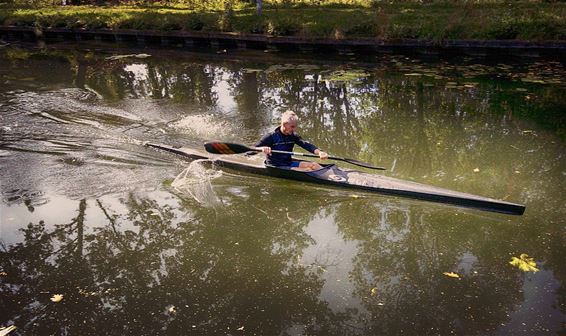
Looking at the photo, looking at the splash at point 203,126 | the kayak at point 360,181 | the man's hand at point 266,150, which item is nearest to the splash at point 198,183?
the kayak at point 360,181

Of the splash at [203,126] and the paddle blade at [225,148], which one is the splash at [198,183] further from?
the splash at [203,126]

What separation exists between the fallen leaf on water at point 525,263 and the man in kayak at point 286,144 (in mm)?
3300

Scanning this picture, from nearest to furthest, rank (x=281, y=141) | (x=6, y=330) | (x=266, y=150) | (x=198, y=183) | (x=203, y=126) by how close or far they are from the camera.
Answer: (x=6, y=330) < (x=266, y=150) < (x=281, y=141) < (x=198, y=183) < (x=203, y=126)

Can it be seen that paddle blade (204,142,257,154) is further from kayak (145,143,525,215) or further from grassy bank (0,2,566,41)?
grassy bank (0,2,566,41)

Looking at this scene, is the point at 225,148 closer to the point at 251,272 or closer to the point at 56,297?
the point at 251,272

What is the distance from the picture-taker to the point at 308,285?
5953 mm

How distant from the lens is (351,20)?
19828 mm

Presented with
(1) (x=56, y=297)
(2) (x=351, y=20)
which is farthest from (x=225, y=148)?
(2) (x=351, y=20)

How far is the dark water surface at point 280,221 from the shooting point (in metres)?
5.48

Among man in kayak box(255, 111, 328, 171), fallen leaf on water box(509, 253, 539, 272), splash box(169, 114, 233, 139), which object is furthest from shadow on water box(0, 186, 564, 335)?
splash box(169, 114, 233, 139)

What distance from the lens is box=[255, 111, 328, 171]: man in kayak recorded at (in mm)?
8180

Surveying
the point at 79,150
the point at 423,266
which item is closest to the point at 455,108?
the point at 423,266

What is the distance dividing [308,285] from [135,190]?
13.0 ft

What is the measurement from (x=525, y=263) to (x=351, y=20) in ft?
50.8
